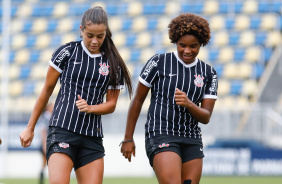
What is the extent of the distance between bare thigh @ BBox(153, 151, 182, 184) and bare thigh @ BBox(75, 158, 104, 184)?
0.46 metres

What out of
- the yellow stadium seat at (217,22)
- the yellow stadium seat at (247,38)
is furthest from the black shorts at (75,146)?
the yellow stadium seat at (247,38)

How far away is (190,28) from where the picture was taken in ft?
16.1

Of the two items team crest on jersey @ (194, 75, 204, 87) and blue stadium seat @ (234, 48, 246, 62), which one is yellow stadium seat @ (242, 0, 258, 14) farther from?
team crest on jersey @ (194, 75, 204, 87)

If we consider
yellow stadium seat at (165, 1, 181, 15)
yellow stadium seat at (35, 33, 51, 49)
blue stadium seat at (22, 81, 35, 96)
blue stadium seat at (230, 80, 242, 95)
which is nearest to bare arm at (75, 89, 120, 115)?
yellow stadium seat at (165, 1, 181, 15)

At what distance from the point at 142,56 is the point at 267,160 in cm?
549

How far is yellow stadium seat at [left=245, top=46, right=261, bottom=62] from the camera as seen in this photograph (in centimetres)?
1840

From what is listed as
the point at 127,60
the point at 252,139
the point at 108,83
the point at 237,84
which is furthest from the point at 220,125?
the point at 108,83

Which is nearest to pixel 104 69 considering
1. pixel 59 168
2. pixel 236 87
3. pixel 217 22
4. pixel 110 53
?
pixel 110 53

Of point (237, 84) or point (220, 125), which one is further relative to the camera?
point (237, 84)

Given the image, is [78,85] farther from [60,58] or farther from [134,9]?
[134,9]

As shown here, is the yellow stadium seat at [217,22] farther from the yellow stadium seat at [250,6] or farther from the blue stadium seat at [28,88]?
the blue stadium seat at [28,88]

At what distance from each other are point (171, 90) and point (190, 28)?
20.5 inches

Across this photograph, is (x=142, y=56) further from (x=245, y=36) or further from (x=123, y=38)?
(x=245, y=36)

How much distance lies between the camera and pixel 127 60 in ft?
60.2
